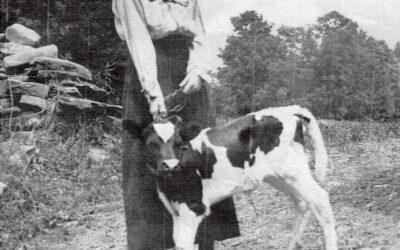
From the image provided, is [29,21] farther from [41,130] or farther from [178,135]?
[178,135]

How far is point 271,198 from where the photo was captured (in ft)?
17.5

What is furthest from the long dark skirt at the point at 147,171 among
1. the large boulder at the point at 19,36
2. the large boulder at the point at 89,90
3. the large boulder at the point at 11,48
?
the large boulder at the point at 19,36

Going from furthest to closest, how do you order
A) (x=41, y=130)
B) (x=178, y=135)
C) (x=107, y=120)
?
(x=107, y=120), (x=41, y=130), (x=178, y=135)

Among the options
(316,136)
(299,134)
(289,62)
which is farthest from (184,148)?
(289,62)

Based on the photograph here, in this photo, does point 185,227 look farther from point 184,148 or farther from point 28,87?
point 28,87

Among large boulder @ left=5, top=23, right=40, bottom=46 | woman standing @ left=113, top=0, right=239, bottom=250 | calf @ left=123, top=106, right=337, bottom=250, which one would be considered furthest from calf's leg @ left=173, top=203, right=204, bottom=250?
large boulder @ left=5, top=23, right=40, bottom=46

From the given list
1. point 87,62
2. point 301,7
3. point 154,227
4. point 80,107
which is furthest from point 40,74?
point 154,227

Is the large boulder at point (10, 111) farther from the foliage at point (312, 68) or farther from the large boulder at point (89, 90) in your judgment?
the foliage at point (312, 68)

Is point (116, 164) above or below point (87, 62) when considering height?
below

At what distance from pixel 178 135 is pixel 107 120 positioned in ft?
17.7

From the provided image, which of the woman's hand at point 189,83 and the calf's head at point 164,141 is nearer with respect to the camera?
the calf's head at point 164,141

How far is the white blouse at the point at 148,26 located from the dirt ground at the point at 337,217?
3.62ft

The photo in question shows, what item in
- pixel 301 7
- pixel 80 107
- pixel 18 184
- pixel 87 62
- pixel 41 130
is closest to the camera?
pixel 301 7

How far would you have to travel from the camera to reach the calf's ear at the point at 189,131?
2881 millimetres
